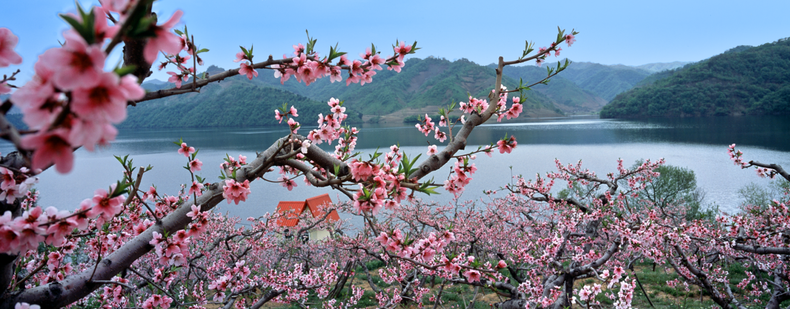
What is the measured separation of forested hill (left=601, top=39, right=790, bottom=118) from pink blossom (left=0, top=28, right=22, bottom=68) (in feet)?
263

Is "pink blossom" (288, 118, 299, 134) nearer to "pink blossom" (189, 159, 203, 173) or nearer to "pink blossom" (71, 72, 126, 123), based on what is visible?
"pink blossom" (189, 159, 203, 173)

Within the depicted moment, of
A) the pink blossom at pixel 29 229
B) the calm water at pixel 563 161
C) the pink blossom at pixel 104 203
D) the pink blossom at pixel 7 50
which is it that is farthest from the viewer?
the calm water at pixel 563 161

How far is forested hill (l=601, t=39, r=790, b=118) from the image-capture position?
57.8 m

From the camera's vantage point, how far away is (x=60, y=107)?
0.67 metres

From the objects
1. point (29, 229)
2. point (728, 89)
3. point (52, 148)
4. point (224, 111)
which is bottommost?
point (29, 229)

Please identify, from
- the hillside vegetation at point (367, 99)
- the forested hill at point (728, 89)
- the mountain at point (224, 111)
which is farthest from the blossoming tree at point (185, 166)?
the mountain at point (224, 111)

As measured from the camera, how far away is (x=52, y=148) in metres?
0.68

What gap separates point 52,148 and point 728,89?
85.8 metres

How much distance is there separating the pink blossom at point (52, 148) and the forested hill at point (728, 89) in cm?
8012

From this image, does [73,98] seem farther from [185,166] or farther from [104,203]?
[185,166]

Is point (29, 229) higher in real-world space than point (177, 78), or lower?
lower

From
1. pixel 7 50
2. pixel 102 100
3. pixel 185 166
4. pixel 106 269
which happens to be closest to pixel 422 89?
pixel 185 166

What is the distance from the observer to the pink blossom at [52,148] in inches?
25.1

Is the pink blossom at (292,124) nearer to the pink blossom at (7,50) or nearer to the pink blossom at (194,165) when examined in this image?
the pink blossom at (194,165)
